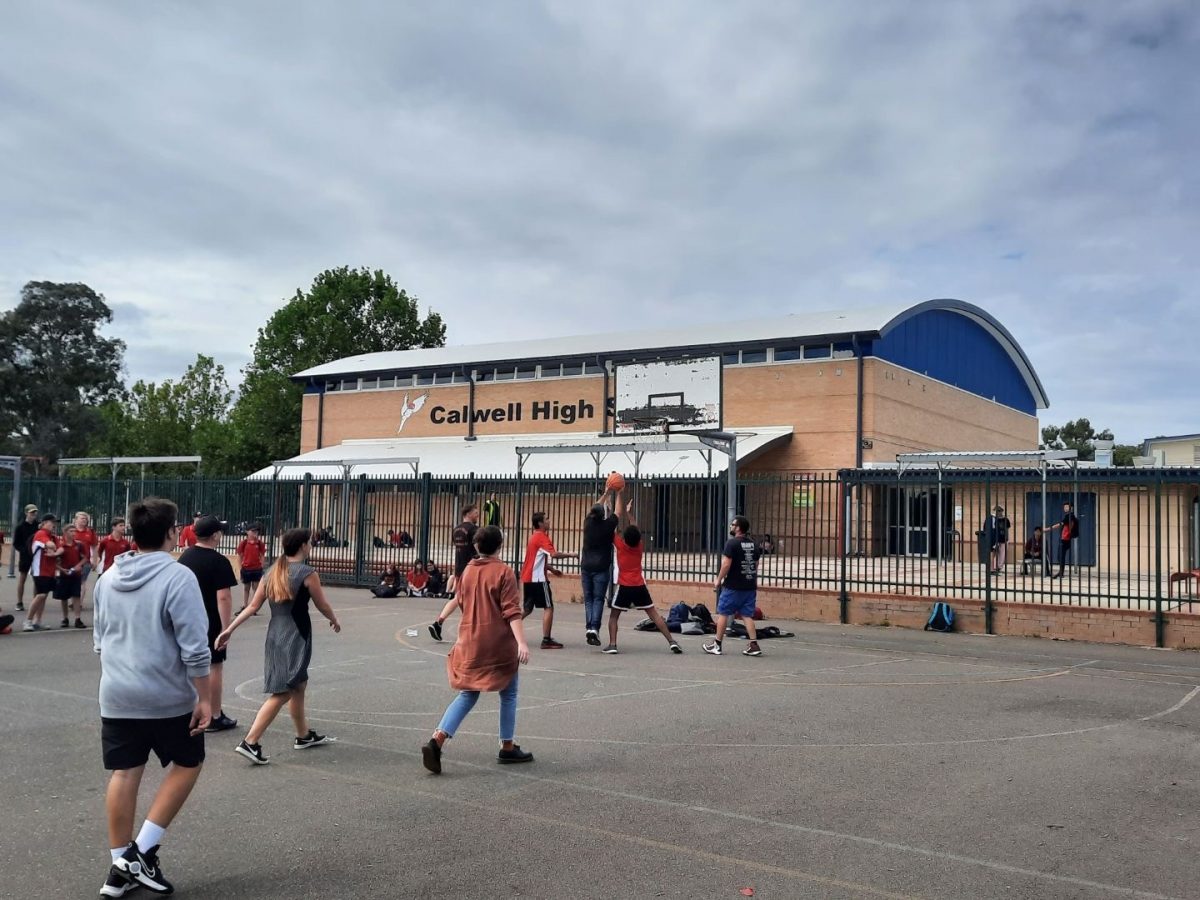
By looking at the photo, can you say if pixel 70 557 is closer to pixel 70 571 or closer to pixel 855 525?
pixel 70 571

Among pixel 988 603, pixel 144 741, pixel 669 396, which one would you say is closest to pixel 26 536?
pixel 144 741

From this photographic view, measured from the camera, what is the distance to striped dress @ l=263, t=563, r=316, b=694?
697 cm

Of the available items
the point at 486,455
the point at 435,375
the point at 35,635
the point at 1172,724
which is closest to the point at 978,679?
the point at 1172,724

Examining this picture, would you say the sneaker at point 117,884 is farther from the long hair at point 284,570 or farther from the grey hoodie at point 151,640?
the long hair at point 284,570

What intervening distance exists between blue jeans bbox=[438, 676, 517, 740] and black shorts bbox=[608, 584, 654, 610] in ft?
17.0

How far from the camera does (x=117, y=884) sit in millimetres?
4434

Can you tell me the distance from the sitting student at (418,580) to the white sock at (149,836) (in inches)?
594

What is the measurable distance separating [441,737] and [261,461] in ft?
167


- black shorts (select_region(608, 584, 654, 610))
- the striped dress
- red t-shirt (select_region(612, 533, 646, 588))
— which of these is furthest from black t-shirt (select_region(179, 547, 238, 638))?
red t-shirt (select_region(612, 533, 646, 588))

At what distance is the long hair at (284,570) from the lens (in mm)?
7090

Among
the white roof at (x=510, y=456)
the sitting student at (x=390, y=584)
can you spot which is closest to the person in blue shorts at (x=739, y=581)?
the sitting student at (x=390, y=584)

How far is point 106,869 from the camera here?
4.87m

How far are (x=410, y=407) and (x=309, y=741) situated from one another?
34.2 metres

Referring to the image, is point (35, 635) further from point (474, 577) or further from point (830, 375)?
point (830, 375)
